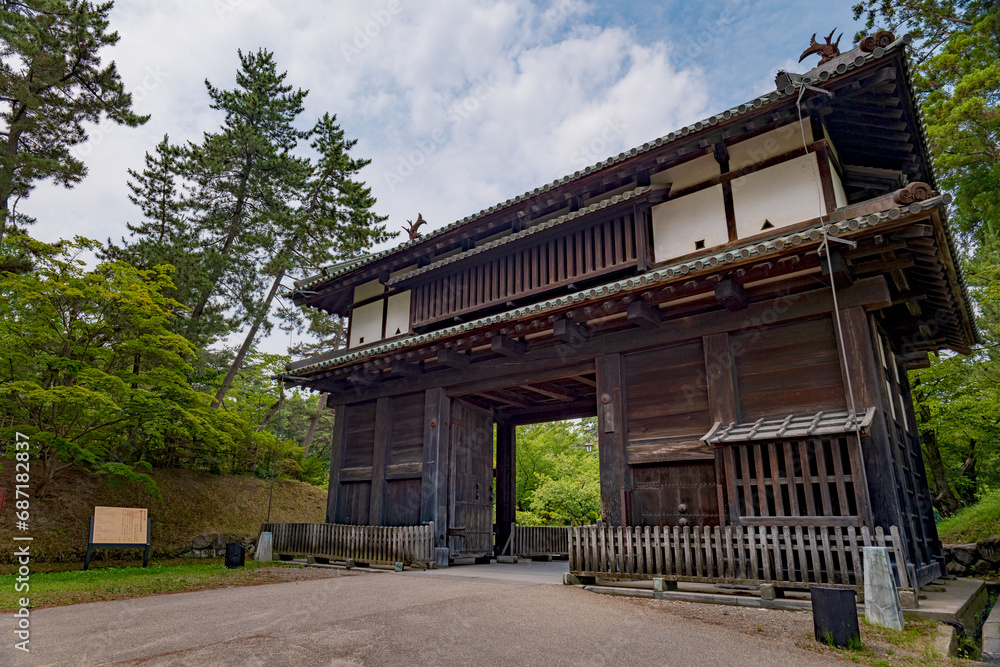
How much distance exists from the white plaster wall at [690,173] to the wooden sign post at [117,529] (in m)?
13.5

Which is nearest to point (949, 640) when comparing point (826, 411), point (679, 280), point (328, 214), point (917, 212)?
point (826, 411)

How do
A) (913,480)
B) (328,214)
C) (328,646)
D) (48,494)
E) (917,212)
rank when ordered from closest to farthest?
1. (328,646)
2. (917,212)
3. (913,480)
4. (48,494)
5. (328,214)

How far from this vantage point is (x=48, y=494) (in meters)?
15.2

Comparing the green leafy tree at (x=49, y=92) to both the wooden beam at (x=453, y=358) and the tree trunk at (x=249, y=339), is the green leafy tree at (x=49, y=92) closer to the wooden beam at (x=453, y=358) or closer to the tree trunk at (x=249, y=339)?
the tree trunk at (x=249, y=339)

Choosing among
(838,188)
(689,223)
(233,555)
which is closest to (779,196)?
(838,188)

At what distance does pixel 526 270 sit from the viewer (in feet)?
40.0

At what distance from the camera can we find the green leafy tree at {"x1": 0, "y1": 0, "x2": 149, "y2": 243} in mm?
16344

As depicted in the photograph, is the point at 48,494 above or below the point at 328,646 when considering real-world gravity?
above

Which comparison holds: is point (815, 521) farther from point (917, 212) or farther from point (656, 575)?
point (917, 212)

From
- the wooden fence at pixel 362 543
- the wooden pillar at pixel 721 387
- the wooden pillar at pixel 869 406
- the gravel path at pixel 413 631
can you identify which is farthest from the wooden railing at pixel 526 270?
the gravel path at pixel 413 631

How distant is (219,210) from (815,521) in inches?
895

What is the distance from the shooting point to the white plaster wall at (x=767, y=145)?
30.1 ft

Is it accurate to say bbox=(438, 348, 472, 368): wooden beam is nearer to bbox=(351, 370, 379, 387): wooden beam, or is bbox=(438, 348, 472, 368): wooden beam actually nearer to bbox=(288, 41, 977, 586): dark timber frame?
bbox=(288, 41, 977, 586): dark timber frame

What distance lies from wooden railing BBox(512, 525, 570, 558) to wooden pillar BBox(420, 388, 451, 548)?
4.08 metres
